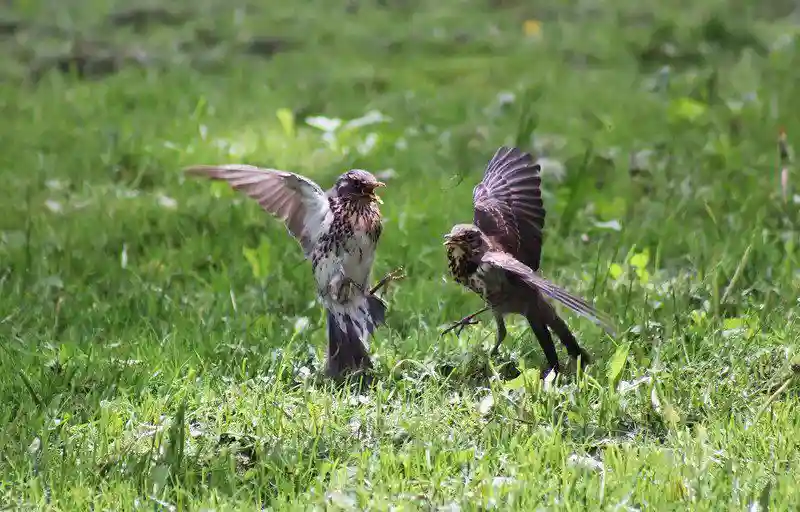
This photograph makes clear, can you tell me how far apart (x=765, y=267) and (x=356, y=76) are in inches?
177

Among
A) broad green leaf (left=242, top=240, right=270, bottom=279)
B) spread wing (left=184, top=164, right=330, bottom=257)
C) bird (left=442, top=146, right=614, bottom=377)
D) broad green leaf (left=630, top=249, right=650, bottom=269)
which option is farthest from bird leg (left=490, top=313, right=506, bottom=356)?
broad green leaf (left=242, top=240, right=270, bottom=279)

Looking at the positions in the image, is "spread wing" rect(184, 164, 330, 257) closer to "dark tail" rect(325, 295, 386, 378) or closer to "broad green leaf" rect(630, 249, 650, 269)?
"dark tail" rect(325, 295, 386, 378)

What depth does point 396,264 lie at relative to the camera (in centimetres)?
604

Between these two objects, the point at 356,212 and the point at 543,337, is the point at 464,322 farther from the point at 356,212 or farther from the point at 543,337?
the point at 356,212

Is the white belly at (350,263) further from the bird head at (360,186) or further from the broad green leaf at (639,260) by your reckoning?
the broad green leaf at (639,260)

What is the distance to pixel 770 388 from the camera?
4.42m

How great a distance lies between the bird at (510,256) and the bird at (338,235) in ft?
1.00

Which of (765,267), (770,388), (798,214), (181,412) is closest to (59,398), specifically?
(181,412)

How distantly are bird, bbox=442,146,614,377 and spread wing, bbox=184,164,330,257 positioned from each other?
52cm

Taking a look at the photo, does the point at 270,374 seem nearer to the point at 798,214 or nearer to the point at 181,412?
the point at 181,412

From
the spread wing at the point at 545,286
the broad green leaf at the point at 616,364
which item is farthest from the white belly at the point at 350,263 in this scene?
the broad green leaf at the point at 616,364

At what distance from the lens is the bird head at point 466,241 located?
14.5 feet

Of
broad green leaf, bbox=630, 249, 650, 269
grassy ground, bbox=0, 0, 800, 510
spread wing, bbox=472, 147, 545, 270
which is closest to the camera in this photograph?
grassy ground, bbox=0, 0, 800, 510

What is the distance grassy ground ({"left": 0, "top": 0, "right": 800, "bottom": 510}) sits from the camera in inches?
154
